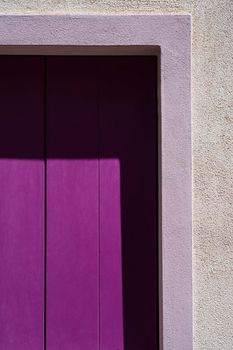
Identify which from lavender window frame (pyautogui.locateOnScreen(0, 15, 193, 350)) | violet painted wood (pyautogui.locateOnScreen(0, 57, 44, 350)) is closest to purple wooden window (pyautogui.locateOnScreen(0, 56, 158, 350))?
violet painted wood (pyautogui.locateOnScreen(0, 57, 44, 350))

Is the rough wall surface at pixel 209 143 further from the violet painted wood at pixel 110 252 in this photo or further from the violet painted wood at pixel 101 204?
the violet painted wood at pixel 110 252

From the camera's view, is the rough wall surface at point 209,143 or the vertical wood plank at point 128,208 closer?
the rough wall surface at point 209,143

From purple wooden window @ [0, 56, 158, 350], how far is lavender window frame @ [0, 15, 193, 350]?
26cm

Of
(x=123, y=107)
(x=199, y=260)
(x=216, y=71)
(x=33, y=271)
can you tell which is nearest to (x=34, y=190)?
(x=33, y=271)

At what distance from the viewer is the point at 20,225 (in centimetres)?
347

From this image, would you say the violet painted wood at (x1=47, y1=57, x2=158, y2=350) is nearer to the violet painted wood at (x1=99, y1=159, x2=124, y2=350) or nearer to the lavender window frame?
the violet painted wood at (x1=99, y1=159, x2=124, y2=350)

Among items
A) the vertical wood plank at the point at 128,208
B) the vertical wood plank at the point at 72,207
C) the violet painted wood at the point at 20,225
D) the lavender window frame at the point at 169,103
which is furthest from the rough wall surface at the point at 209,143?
the violet painted wood at the point at 20,225

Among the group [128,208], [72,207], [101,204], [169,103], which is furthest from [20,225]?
[169,103]

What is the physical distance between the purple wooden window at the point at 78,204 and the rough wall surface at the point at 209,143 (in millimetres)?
325

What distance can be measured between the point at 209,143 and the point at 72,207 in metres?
0.98

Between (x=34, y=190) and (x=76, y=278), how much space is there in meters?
0.64

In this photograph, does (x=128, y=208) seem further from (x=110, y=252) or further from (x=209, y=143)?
(x=209, y=143)

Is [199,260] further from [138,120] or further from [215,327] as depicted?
[138,120]

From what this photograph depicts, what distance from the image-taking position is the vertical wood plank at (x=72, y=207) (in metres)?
3.46
